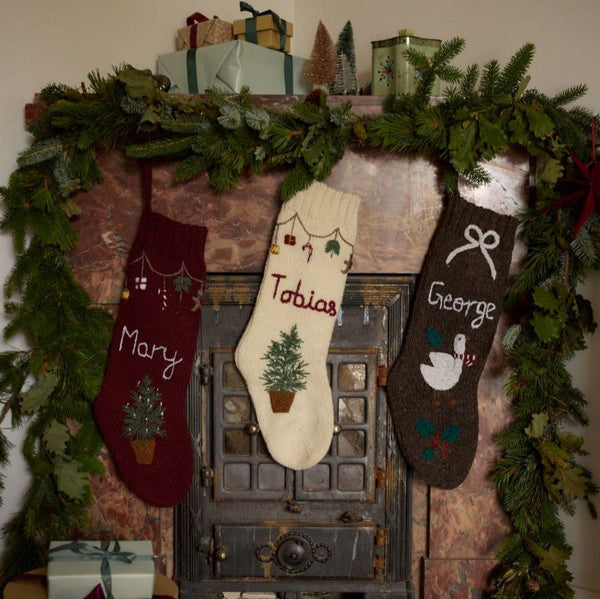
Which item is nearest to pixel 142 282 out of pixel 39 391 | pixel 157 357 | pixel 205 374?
pixel 157 357

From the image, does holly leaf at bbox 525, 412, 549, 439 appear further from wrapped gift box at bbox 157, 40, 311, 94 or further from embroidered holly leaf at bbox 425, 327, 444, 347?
wrapped gift box at bbox 157, 40, 311, 94

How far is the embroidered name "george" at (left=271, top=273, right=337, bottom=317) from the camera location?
2.09 metres

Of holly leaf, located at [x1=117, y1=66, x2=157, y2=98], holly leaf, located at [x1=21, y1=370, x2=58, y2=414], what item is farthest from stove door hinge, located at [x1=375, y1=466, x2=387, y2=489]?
holly leaf, located at [x1=117, y1=66, x2=157, y2=98]

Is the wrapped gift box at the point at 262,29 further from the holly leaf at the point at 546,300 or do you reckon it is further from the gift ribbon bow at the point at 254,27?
the holly leaf at the point at 546,300

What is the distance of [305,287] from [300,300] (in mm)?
43

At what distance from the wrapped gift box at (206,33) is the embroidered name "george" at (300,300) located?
83 centimetres

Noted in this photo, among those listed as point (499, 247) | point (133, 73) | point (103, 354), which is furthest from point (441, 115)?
point (103, 354)

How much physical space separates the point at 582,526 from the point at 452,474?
0.55 metres

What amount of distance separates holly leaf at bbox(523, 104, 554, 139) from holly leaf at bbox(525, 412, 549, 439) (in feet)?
2.77

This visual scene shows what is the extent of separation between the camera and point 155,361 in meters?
2.11

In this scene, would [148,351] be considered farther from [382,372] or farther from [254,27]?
[254,27]

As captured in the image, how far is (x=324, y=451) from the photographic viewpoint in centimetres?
212

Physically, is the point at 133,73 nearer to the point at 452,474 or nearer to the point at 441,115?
the point at 441,115

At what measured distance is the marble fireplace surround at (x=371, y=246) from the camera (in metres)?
2.10
